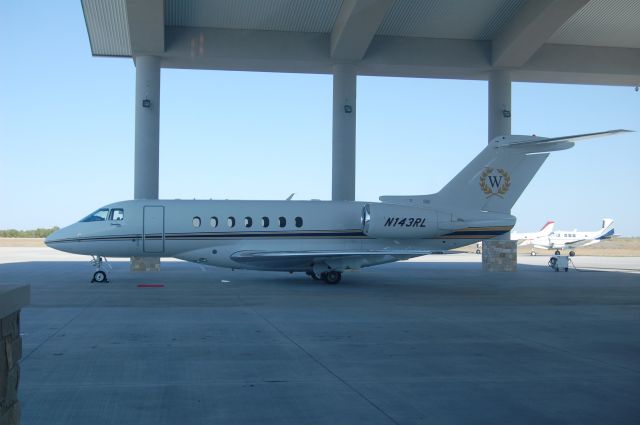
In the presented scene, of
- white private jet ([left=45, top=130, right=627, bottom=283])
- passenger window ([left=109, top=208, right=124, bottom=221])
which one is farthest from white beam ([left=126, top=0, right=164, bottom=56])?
passenger window ([left=109, top=208, right=124, bottom=221])

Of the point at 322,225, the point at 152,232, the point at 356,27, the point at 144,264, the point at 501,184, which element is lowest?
the point at 144,264

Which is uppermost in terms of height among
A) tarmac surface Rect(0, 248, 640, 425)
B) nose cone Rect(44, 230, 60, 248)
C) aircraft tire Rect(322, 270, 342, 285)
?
nose cone Rect(44, 230, 60, 248)

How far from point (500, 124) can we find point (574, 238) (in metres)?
29.1

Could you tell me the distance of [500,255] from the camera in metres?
27.6

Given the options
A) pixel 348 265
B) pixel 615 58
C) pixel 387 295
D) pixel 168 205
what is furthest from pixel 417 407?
pixel 615 58

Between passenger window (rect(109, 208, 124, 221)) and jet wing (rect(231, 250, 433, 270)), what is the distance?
12.1 ft

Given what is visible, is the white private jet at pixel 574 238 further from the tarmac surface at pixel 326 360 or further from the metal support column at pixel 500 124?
the tarmac surface at pixel 326 360

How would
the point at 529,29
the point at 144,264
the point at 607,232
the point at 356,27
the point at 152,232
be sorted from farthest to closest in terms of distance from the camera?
the point at 607,232
the point at 144,264
the point at 529,29
the point at 356,27
the point at 152,232

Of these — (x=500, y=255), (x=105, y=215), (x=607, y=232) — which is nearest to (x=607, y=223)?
(x=607, y=232)

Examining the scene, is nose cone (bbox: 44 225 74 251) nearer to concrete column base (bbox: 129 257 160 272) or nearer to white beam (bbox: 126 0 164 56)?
concrete column base (bbox: 129 257 160 272)

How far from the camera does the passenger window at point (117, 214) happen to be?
1920cm

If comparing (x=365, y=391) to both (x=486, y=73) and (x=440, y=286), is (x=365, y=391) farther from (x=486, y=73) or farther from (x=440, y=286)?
(x=486, y=73)

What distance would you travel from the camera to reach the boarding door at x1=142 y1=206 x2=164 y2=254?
62.8 ft

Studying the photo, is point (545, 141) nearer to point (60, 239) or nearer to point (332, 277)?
point (332, 277)
